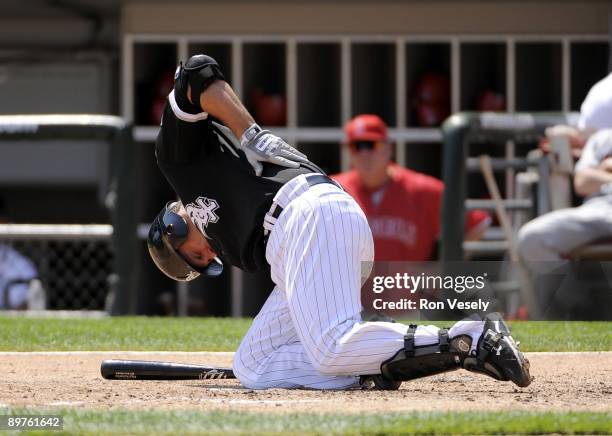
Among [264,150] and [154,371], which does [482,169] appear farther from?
[264,150]

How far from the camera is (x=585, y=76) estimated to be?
11.4 m

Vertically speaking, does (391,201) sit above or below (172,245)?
below

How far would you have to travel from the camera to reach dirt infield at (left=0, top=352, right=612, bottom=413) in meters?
4.27

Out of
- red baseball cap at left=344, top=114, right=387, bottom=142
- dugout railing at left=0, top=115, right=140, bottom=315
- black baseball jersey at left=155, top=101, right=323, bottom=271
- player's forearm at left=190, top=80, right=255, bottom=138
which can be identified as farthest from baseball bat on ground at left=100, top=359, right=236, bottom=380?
red baseball cap at left=344, top=114, right=387, bottom=142

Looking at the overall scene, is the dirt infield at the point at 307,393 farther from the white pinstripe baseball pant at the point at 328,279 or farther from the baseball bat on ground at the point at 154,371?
the white pinstripe baseball pant at the point at 328,279

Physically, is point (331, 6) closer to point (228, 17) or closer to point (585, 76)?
point (228, 17)

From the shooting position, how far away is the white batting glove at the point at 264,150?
4645mm

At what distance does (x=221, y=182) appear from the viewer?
479 cm

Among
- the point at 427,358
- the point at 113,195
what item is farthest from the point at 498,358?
the point at 113,195

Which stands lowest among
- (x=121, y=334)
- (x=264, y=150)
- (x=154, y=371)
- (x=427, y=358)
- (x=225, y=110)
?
(x=121, y=334)

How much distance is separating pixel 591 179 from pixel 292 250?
3.44 meters

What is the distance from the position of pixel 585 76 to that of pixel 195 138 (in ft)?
23.7

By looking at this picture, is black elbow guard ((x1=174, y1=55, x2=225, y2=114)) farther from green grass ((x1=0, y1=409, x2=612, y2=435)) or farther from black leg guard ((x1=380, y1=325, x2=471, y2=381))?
green grass ((x1=0, y1=409, x2=612, y2=435))

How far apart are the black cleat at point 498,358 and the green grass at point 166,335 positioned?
2103 mm
